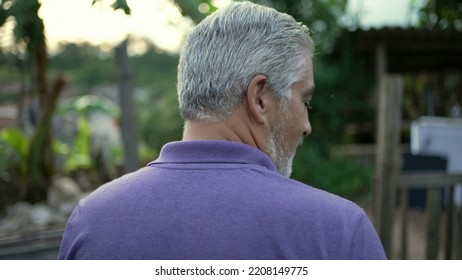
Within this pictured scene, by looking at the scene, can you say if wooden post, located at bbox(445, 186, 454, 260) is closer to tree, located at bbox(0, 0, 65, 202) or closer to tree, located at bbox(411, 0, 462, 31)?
tree, located at bbox(411, 0, 462, 31)

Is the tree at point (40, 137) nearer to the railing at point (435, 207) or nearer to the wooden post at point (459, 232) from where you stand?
the railing at point (435, 207)

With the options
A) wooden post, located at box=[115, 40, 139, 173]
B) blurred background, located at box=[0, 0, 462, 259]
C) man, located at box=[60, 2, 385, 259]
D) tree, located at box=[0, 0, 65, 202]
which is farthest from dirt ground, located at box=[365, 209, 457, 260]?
man, located at box=[60, 2, 385, 259]

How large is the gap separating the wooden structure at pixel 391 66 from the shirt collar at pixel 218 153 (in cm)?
268

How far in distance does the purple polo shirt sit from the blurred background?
69cm

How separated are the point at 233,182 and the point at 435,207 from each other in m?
3.06

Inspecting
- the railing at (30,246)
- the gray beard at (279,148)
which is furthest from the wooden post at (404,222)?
the gray beard at (279,148)

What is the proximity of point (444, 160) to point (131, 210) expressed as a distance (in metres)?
3.60

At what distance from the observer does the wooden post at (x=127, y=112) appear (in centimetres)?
489

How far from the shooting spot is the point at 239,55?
1.01 metres

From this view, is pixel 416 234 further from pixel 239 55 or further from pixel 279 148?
pixel 239 55

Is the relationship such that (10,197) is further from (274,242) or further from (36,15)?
(274,242)

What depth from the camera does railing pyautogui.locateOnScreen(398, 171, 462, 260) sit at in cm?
364

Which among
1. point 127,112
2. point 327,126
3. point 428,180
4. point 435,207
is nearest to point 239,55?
point 428,180
